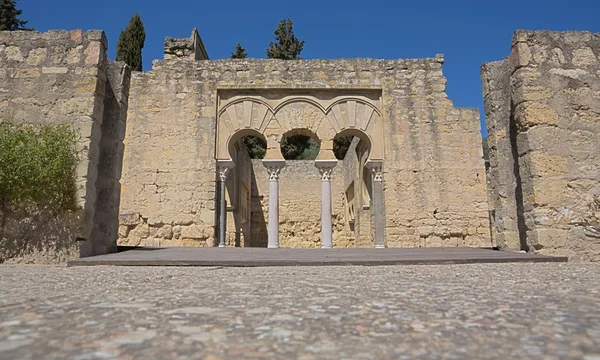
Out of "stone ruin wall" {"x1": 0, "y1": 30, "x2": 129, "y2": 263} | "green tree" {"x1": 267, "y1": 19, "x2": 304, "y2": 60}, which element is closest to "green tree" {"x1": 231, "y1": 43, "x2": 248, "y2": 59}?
"green tree" {"x1": 267, "y1": 19, "x2": 304, "y2": 60}

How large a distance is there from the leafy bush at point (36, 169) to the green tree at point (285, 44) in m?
22.9

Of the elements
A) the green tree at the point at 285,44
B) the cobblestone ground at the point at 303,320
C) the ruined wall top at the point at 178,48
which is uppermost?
the green tree at the point at 285,44

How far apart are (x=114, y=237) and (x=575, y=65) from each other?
6.33m

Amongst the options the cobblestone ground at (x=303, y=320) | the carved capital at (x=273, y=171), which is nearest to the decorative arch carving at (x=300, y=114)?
the carved capital at (x=273, y=171)

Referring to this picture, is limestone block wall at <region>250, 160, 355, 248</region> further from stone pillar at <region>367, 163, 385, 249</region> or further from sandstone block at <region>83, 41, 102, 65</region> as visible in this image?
sandstone block at <region>83, 41, 102, 65</region>

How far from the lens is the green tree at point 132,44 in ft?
64.4

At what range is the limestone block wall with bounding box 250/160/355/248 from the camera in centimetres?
1653

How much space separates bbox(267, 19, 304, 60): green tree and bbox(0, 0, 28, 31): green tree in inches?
548

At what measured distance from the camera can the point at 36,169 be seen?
4.27 metres

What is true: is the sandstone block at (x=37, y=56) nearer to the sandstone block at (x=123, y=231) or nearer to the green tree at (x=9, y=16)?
the sandstone block at (x=123, y=231)

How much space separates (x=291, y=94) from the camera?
33.7 ft

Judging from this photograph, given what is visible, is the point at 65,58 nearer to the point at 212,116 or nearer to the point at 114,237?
the point at 114,237

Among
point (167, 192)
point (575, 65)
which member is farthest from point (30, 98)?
point (575, 65)

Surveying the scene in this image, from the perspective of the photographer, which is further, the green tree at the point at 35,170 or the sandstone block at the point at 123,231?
the sandstone block at the point at 123,231
